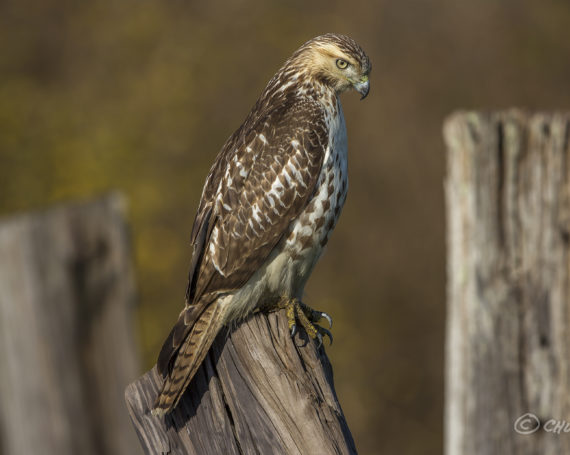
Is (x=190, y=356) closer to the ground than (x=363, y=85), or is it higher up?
closer to the ground

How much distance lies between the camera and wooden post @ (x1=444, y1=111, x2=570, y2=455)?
11.4ft

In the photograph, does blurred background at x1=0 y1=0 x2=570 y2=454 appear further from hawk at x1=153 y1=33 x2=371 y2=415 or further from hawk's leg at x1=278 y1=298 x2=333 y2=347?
hawk at x1=153 y1=33 x2=371 y2=415

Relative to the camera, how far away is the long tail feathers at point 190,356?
270 cm

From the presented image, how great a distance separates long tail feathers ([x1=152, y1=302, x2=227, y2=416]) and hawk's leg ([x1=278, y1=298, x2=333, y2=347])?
1.08ft

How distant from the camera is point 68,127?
9.66m

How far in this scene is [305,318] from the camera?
357 centimetres

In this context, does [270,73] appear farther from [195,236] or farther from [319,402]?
[319,402]

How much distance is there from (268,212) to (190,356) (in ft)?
2.68

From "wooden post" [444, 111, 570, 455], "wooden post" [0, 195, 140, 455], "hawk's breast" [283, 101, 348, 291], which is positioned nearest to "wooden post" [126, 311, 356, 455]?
"hawk's breast" [283, 101, 348, 291]

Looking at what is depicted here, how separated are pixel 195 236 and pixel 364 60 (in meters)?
1.24

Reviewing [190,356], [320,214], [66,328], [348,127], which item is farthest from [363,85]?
[348,127]

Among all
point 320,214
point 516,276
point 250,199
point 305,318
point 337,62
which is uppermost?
point 337,62

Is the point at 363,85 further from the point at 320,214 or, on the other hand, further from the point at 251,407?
the point at 251,407

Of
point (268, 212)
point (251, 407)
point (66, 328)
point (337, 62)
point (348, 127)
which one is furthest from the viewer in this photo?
point (348, 127)
